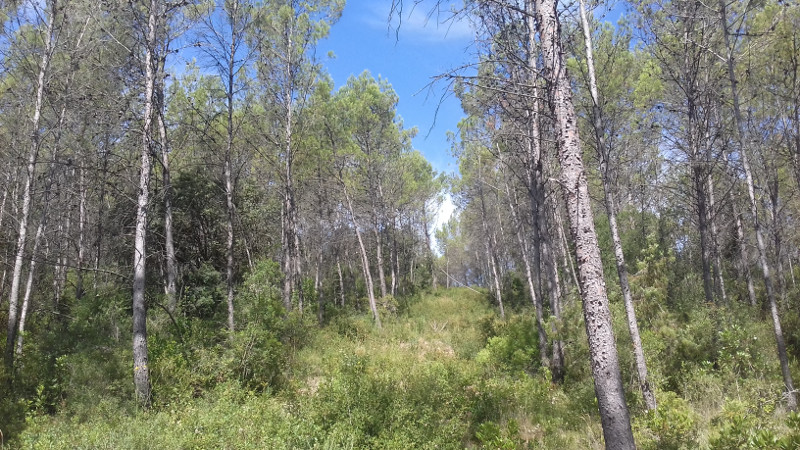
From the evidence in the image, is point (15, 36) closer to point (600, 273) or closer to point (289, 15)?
point (289, 15)

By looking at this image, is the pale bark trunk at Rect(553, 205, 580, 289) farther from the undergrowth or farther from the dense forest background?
the undergrowth

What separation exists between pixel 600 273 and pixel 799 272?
51.8 feet

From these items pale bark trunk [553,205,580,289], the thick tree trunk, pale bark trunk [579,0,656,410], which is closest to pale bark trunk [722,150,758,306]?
pale bark trunk [579,0,656,410]

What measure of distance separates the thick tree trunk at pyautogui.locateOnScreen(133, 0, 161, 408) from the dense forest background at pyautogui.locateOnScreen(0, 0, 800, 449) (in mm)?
42

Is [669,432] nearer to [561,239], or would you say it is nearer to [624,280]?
[624,280]

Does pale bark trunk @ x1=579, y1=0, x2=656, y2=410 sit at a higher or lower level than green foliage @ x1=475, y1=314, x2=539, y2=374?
higher

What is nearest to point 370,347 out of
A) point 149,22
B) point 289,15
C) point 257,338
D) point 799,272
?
point 257,338

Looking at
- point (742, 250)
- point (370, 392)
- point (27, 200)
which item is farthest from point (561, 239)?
point (27, 200)

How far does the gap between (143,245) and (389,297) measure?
36.2ft

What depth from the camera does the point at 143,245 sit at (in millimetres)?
7578

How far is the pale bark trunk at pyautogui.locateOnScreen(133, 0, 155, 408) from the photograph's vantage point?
7098 millimetres

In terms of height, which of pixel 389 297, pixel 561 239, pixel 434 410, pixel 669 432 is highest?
pixel 561 239

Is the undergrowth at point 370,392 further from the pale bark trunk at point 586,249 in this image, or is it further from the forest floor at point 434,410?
the pale bark trunk at point 586,249

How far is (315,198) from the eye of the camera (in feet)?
66.1
